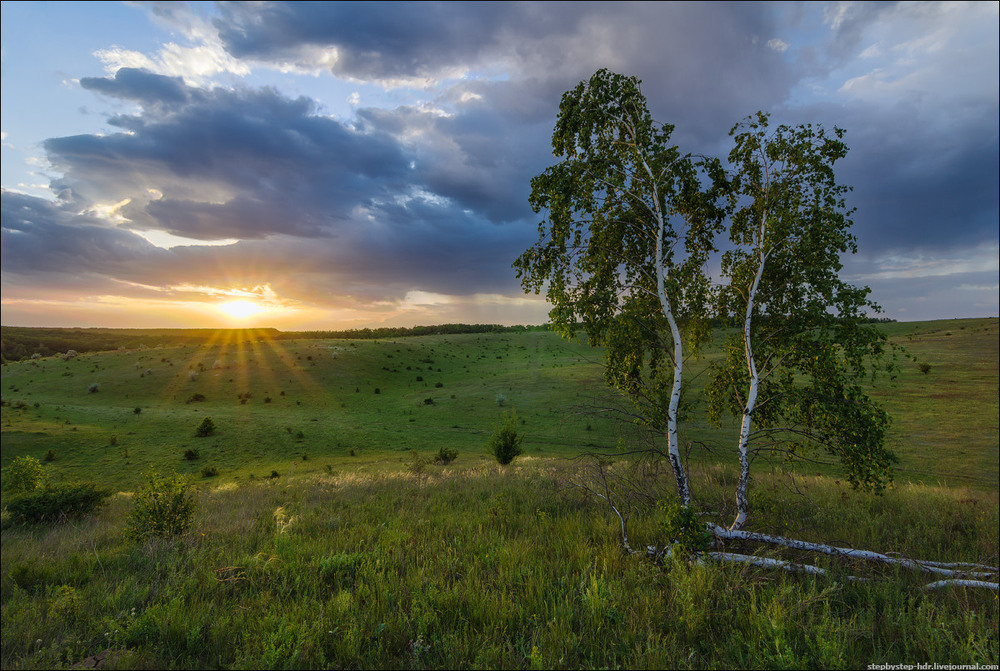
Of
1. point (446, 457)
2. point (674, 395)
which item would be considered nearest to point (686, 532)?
point (674, 395)

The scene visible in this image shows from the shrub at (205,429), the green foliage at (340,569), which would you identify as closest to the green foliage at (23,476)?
the shrub at (205,429)

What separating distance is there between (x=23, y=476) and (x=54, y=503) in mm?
4749

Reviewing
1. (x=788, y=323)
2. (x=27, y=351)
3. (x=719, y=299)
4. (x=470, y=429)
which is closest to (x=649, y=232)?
(x=719, y=299)

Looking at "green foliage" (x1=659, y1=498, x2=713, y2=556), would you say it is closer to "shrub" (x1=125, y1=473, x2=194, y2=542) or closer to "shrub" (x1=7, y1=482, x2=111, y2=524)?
"shrub" (x1=125, y1=473, x2=194, y2=542)

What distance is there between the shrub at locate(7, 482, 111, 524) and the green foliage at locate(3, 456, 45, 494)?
7.83ft

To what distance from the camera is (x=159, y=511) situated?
31.3 ft

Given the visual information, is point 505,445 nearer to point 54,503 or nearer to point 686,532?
point 686,532

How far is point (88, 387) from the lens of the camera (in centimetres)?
5116

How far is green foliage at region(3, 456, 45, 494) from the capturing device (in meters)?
16.4

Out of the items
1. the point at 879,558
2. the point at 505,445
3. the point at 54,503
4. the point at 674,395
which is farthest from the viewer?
the point at 505,445

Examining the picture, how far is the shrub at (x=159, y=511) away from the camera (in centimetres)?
928

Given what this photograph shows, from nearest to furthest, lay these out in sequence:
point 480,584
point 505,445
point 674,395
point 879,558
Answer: point 480,584 < point 879,558 < point 674,395 < point 505,445

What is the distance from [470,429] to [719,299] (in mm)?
32730

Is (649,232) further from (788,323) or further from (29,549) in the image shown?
(29,549)
